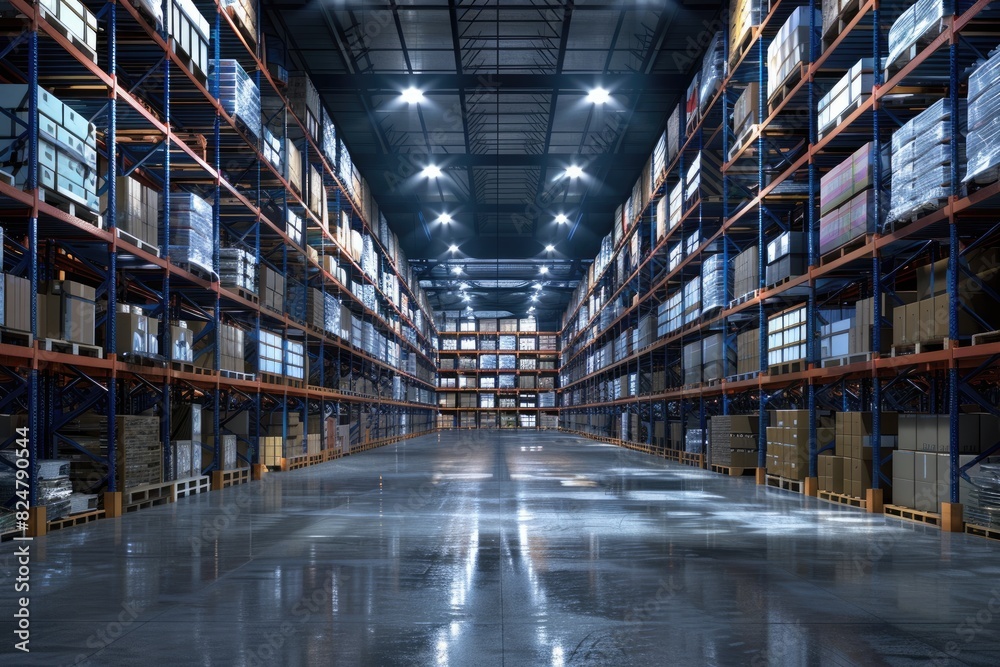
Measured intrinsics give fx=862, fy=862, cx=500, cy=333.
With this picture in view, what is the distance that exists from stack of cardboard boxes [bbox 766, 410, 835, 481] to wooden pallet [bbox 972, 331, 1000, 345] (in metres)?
3.51

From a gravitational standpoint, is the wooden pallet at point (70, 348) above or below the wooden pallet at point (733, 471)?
above

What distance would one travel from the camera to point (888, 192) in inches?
354

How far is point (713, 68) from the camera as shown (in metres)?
14.4

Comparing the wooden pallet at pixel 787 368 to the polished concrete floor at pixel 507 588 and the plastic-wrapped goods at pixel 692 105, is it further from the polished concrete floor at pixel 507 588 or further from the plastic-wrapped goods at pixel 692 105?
the plastic-wrapped goods at pixel 692 105

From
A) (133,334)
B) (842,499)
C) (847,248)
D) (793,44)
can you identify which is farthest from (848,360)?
(133,334)

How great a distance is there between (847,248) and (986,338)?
2.81 metres

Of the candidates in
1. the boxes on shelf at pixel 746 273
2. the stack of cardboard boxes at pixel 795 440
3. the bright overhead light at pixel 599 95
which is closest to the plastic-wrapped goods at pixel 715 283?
the boxes on shelf at pixel 746 273

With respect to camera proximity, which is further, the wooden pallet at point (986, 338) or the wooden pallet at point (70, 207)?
the wooden pallet at point (70, 207)

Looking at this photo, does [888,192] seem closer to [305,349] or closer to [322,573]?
[322,573]

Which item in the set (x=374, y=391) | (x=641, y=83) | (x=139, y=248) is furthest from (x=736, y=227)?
(x=374, y=391)

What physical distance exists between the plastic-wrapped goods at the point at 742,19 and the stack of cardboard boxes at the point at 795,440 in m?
5.63

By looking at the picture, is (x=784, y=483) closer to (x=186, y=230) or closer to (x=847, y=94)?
(x=847, y=94)

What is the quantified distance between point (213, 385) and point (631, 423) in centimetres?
1445

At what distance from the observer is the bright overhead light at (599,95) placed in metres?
17.7
